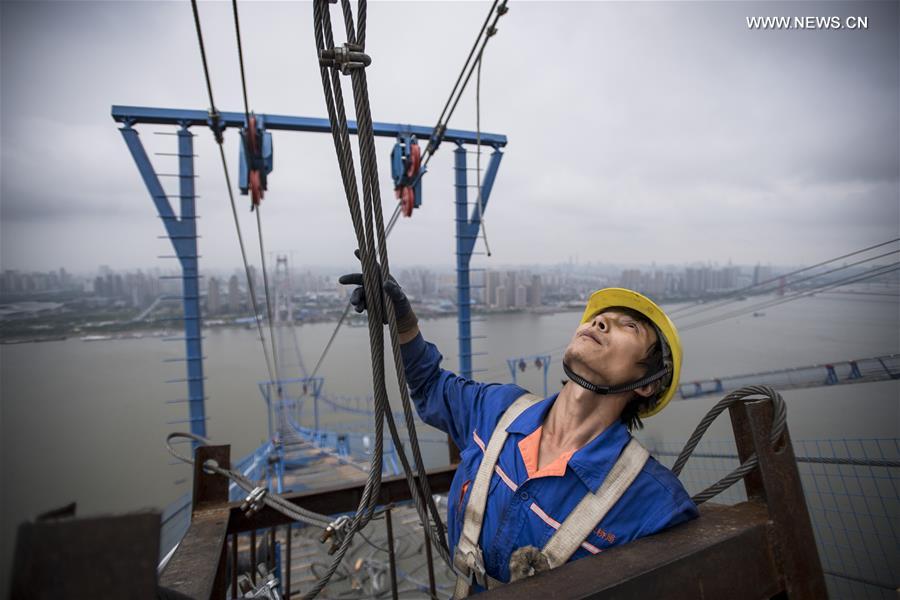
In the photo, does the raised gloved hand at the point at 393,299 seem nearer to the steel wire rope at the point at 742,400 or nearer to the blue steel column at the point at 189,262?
the steel wire rope at the point at 742,400

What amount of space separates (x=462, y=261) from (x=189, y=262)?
401 centimetres

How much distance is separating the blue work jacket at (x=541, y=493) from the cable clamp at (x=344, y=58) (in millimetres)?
925

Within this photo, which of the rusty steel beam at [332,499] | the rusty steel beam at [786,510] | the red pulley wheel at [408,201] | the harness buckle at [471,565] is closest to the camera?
the rusty steel beam at [786,510]

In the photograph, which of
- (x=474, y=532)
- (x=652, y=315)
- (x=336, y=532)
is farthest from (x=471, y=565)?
(x=652, y=315)

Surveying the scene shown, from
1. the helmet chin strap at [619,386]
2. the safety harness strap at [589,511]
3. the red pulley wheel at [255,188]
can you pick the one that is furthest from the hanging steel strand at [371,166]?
the red pulley wheel at [255,188]

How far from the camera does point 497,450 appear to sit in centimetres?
143

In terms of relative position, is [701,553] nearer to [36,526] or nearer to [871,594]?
[36,526]

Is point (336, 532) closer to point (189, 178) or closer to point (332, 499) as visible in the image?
point (332, 499)

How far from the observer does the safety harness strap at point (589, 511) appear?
3.86 ft

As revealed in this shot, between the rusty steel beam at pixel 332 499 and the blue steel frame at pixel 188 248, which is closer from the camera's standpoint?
the rusty steel beam at pixel 332 499

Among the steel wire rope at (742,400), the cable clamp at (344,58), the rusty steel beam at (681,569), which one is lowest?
the rusty steel beam at (681,569)

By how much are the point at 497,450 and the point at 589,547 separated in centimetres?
38

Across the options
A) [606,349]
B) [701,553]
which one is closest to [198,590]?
[701,553]

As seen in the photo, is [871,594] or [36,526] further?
[871,594]
